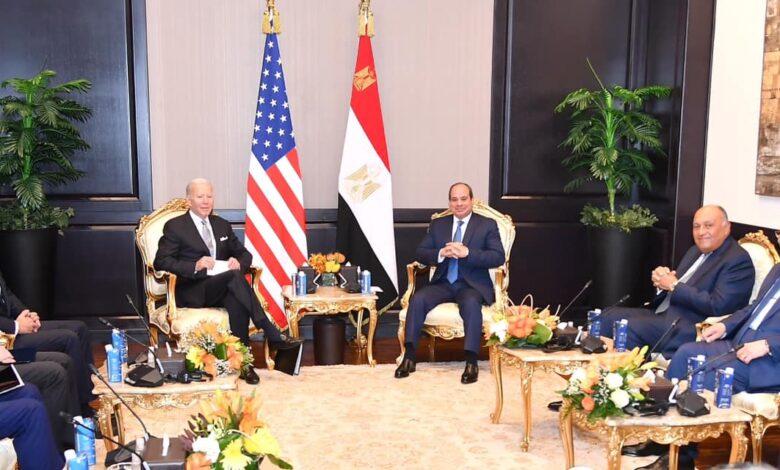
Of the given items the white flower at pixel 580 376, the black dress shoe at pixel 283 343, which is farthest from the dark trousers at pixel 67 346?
the white flower at pixel 580 376

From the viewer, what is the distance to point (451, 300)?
18.9 ft

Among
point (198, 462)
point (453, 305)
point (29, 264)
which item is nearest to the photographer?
point (198, 462)

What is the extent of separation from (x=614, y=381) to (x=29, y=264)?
174 inches

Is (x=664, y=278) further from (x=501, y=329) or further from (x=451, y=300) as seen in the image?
(x=451, y=300)

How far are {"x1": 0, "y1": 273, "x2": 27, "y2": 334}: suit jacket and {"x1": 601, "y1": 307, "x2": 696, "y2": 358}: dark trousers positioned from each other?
3509 millimetres

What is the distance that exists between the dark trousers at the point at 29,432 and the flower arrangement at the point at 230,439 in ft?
2.94

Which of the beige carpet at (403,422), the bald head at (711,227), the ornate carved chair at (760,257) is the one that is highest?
the bald head at (711,227)

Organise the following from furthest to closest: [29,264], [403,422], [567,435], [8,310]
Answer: [29,264]
[403,422]
[8,310]
[567,435]

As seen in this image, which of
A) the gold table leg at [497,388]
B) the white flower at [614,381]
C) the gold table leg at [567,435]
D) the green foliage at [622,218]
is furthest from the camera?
the green foliage at [622,218]

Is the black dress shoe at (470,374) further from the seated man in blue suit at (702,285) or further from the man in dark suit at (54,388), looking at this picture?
the man in dark suit at (54,388)

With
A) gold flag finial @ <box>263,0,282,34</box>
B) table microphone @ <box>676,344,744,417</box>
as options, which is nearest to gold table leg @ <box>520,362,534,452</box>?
table microphone @ <box>676,344,744,417</box>

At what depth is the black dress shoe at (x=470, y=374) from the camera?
5395 mm

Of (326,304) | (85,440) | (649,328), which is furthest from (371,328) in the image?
(85,440)

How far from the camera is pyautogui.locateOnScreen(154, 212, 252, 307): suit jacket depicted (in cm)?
544
